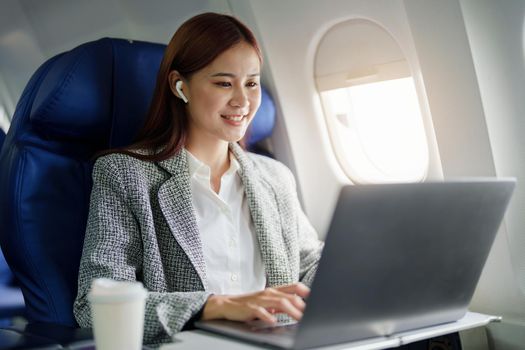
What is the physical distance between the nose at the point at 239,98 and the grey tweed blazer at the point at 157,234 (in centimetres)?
18

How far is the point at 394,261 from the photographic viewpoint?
1.32 metres

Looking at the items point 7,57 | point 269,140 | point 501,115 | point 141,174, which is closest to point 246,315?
point 141,174

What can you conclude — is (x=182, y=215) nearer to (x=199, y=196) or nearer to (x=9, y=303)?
(x=199, y=196)

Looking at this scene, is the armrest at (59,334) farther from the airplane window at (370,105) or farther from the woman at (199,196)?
the airplane window at (370,105)

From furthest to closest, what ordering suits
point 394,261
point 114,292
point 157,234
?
point 157,234 → point 394,261 → point 114,292

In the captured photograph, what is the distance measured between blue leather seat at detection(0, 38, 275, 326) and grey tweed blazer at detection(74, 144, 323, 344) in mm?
149

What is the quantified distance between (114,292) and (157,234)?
0.77m

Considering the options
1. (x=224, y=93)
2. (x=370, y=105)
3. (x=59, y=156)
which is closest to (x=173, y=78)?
(x=224, y=93)

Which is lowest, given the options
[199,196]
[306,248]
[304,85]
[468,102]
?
[306,248]

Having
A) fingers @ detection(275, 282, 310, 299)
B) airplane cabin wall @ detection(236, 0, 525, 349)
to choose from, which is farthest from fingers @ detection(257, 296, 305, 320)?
airplane cabin wall @ detection(236, 0, 525, 349)

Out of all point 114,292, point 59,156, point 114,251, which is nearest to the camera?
point 114,292

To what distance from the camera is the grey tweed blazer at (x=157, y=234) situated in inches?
69.3

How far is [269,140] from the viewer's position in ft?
8.84

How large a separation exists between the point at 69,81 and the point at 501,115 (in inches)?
44.8
